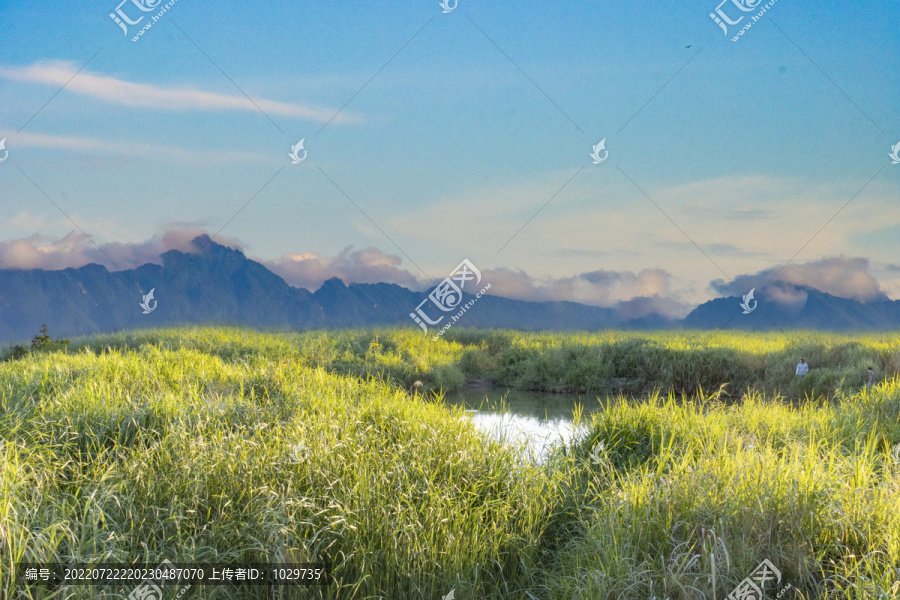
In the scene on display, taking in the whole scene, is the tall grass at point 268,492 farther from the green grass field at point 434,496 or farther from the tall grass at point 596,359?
the tall grass at point 596,359

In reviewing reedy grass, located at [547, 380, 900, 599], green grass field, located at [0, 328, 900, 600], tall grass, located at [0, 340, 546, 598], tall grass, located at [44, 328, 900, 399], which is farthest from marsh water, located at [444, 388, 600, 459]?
reedy grass, located at [547, 380, 900, 599]

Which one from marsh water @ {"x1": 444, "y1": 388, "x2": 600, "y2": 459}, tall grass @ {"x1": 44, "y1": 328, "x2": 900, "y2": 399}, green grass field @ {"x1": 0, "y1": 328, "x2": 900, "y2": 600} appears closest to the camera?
green grass field @ {"x1": 0, "y1": 328, "x2": 900, "y2": 600}

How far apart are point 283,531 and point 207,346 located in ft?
37.9

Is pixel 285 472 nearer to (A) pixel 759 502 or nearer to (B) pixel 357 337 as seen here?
(A) pixel 759 502

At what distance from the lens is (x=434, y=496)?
4516mm

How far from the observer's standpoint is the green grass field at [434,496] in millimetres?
3713

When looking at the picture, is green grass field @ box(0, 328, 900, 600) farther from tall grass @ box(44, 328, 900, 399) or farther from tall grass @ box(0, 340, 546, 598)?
tall grass @ box(44, 328, 900, 399)

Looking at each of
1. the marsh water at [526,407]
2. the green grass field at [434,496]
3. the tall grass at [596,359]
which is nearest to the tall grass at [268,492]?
the green grass field at [434,496]

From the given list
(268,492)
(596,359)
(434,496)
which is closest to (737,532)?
(434,496)

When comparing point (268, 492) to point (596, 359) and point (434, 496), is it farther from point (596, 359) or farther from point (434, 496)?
point (596, 359)

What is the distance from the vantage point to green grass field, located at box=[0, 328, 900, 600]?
12.2 ft

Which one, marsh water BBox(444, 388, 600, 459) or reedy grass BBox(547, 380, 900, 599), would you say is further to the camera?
marsh water BBox(444, 388, 600, 459)

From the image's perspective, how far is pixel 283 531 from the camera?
3994mm

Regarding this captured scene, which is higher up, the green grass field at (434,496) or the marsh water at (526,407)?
the marsh water at (526,407)
